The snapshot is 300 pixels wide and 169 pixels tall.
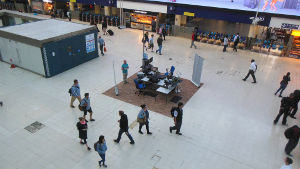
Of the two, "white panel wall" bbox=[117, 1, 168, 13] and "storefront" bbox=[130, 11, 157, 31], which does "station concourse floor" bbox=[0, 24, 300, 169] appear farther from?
"storefront" bbox=[130, 11, 157, 31]

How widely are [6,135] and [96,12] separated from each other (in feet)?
78.1

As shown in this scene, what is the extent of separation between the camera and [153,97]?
12.8m

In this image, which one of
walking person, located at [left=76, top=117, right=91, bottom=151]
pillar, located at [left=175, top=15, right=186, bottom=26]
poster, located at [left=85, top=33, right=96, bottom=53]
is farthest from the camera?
pillar, located at [left=175, top=15, right=186, bottom=26]

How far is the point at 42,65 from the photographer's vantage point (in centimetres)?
1430

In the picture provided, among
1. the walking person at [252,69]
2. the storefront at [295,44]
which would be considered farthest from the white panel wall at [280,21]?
the walking person at [252,69]

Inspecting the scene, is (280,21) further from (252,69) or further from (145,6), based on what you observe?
(145,6)

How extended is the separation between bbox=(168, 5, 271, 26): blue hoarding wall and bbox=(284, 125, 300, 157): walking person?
13634 mm

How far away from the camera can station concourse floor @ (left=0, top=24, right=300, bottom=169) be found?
342 inches

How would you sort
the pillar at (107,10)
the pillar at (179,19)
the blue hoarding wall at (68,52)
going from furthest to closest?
1. the pillar at (107,10)
2. the pillar at (179,19)
3. the blue hoarding wall at (68,52)

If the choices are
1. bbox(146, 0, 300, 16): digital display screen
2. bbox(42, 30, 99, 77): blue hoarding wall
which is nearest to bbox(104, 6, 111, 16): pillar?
bbox(146, 0, 300, 16): digital display screen

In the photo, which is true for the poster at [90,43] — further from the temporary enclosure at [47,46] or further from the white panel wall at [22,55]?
the white panel wall at [22,55]

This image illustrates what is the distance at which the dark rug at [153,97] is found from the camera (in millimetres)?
11963

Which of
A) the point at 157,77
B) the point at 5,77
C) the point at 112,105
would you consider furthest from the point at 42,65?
the point at 157,77

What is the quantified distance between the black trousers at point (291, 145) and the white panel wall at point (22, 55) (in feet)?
44.3
